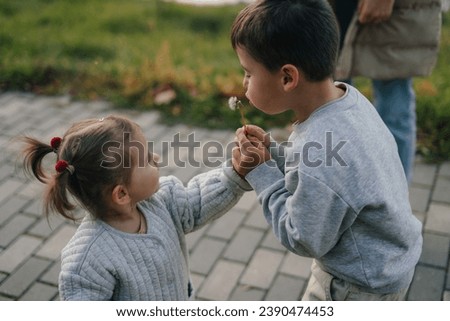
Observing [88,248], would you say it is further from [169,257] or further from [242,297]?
[242,297]

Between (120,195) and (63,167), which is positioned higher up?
(63,167)

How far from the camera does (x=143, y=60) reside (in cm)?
532

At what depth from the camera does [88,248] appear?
173 cm

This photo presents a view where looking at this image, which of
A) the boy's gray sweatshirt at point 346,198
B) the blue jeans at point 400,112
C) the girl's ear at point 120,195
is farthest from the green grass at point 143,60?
the girl's ear at point 120,195

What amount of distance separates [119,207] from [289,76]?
706 mm

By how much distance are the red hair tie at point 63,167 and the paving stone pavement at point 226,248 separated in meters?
1.22

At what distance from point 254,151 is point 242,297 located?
1.12 metres

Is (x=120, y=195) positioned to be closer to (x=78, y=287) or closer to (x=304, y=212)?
(x=78, y=287)

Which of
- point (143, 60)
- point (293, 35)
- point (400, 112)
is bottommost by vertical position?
point (143, 60)

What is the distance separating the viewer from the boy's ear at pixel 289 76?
157 cm

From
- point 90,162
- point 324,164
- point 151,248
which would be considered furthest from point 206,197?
point 324,164

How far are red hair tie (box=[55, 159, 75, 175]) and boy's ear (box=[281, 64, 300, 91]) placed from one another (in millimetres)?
707

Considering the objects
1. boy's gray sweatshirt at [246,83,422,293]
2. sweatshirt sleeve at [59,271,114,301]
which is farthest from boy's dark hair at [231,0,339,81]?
sweatshirt sleeve at [59,271,114,301]

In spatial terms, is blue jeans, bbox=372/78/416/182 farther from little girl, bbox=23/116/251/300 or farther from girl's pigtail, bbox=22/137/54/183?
girl's pigtail, bbox=22/137/54/183
